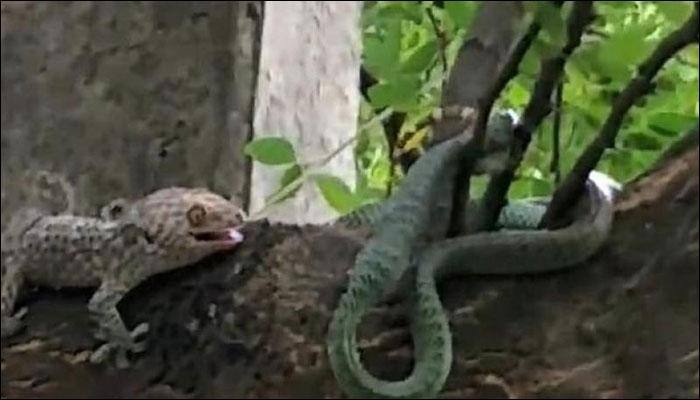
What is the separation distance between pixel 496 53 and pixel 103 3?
0.28 m

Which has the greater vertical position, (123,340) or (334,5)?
(334,5)

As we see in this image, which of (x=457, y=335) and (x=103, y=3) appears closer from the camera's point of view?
(x=457, y=335)

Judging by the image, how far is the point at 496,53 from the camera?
0.75 m

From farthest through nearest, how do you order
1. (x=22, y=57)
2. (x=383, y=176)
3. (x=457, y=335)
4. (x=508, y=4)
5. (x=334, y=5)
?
(x=383, y=176)
(x=334, y=5)
(x=22, y=57)
(x=457, y=335)
(x=508, y=4)

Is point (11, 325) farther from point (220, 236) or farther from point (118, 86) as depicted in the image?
point (118, 86)

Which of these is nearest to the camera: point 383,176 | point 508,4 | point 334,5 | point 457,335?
point 508,4

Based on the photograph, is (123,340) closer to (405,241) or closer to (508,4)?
(405,241)

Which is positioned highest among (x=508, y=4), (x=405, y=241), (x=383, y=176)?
(x=508, y=4)

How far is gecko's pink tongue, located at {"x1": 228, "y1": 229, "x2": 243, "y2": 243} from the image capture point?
0.75m

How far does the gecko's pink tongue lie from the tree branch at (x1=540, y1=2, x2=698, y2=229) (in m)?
0.18

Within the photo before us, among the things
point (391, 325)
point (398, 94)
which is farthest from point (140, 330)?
point (398, 94)

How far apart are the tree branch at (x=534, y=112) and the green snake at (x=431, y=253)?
0.01 m

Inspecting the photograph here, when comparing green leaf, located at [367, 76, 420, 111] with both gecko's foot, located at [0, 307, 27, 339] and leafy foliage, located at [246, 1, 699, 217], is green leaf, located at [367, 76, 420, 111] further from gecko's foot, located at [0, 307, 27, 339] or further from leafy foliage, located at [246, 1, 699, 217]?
gecko's foot, located at [0, 307, 27, 339]

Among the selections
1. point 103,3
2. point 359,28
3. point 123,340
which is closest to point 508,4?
point 123,340
